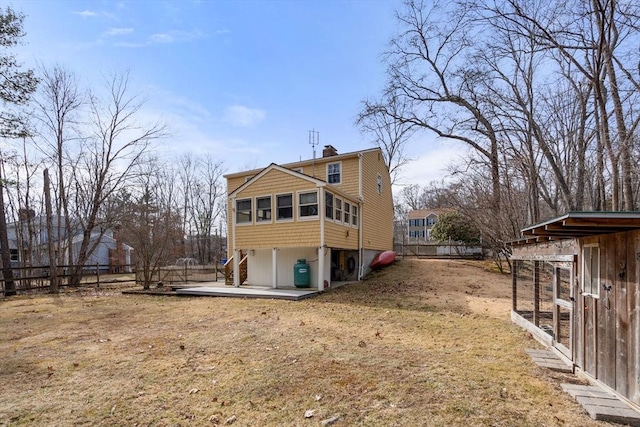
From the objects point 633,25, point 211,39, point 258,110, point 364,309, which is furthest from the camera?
point 258,110

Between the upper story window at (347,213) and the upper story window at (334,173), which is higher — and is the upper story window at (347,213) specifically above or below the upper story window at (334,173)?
below

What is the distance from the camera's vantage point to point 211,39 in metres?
11.8

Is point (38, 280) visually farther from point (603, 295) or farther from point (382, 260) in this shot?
point (603, 295)

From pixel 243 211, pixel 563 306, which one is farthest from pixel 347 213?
pixel 563 306

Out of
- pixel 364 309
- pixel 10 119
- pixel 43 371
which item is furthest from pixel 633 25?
pixel 10 119

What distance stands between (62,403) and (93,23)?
444 inches

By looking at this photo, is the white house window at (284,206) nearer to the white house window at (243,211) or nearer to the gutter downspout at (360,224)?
the white house window at (243,211)

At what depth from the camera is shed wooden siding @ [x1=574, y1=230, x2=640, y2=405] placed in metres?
3.60

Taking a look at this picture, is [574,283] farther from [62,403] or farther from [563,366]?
[62,403]

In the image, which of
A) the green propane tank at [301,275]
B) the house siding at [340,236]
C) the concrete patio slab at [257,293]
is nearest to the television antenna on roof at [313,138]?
the house siding at [340,236]

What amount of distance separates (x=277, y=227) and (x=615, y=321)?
38.0 feet

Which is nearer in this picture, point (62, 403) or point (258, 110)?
point (62, 403)

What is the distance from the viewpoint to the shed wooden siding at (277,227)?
13516 mm

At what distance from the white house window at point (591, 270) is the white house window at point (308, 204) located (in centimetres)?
952
